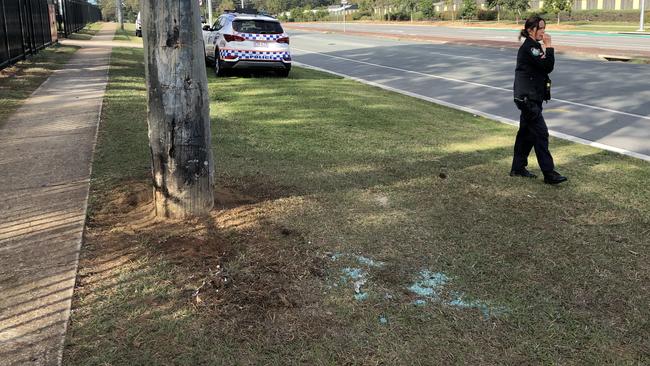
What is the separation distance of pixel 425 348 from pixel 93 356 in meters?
1.67

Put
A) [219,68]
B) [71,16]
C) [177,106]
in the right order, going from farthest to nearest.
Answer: [71,16] → [219,68] → [177,106]

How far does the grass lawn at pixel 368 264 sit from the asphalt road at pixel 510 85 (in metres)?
2.23

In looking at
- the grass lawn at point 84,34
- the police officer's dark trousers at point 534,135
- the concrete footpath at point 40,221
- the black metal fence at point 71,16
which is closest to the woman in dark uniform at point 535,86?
the police officer's dark trousers at point 534,135

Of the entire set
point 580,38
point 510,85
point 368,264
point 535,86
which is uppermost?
point 580,38

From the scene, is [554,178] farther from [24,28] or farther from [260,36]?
[24,28]

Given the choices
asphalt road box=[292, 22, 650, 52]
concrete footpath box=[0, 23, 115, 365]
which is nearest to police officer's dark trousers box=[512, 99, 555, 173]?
concrete footpath box=[0, 23, 115, 365]

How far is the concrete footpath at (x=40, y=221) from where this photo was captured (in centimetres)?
307

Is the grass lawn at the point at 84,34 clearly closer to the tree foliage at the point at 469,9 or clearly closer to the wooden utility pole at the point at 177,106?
the wooden utility pole at the point at 177,106

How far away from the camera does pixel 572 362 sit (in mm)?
2924

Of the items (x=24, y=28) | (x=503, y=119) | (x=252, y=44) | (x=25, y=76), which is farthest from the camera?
(x=24, y=28)

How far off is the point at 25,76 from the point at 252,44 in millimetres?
5475

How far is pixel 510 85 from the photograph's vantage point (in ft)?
45.4

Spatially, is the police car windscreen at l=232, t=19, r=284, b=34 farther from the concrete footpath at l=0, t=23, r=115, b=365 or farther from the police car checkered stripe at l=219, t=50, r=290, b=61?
the concrete footpath at l=0, t=23, r=115, b=365

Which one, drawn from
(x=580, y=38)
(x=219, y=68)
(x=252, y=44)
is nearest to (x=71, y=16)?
(x=219, y=68)
